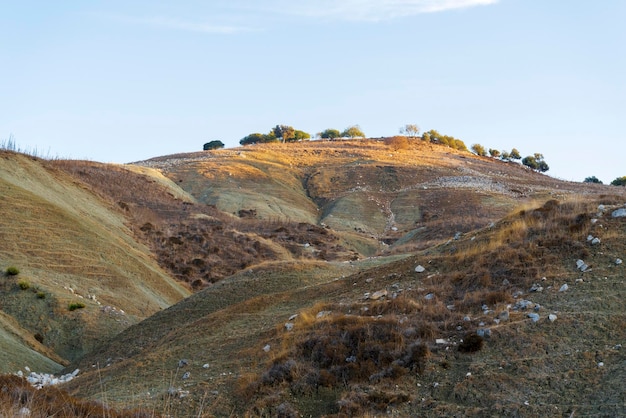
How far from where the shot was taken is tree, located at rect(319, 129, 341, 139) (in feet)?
494

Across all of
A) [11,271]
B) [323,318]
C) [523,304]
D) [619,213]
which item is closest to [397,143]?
[11,271]

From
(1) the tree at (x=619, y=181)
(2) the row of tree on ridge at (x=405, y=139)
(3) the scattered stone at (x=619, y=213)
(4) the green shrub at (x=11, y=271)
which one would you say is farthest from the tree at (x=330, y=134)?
(3) the scattered stone at (x=619, y=213)

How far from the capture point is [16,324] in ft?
83.5

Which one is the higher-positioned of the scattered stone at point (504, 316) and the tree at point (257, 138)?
the tree at point (257, 138)

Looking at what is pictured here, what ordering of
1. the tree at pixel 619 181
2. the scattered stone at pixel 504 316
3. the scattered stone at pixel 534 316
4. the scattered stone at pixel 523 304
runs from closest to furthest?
the scattered stone at pixel 534 316 → the scattered stone at pixel 504 316 → the scattered stone at pixel 523 304 → the tree at pixel 619 181

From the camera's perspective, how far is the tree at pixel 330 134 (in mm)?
150500

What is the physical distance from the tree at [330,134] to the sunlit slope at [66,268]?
109 m

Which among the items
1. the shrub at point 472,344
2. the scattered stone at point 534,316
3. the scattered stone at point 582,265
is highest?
the scattered stone at point 582,265

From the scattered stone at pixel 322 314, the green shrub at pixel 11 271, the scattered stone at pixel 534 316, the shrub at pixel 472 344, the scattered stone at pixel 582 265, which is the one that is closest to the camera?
the shrub at pixel 472 344

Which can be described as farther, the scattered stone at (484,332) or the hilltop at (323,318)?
the scattered stone at (484,332)

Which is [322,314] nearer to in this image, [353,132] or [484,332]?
[484,332]

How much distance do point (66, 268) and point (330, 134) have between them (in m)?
121

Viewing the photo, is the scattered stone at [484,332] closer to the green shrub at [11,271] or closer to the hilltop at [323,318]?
the hilltop at [323,318]

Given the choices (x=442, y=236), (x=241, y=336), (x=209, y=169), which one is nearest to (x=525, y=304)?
(x=241, y=336)
